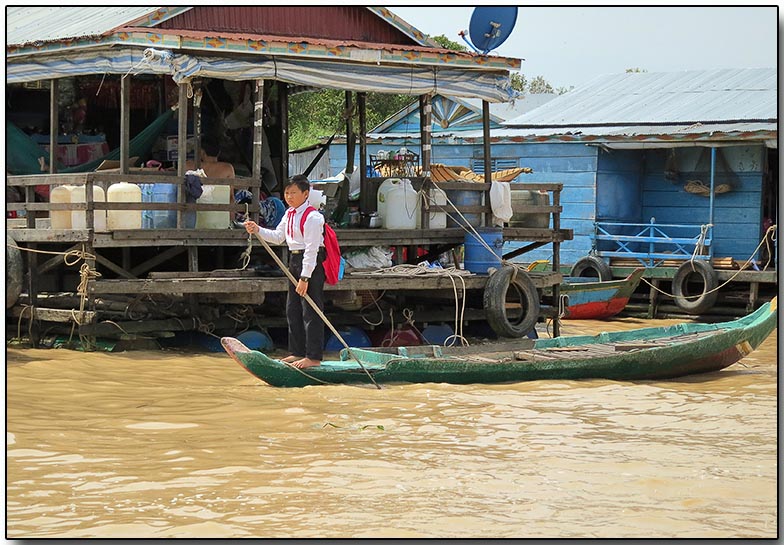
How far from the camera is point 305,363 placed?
988cm

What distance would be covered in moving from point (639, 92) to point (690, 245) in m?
4.33

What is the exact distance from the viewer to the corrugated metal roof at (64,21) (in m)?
12.7

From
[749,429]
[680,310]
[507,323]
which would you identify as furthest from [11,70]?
[680,310]

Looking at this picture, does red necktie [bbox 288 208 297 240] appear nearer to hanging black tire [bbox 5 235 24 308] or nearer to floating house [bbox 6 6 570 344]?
floating house [bbox 6 6 570 344]

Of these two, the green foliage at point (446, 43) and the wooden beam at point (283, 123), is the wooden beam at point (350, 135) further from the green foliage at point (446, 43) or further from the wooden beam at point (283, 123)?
the green foliage at point (446, 43)

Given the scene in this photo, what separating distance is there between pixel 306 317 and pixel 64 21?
20.1 ft

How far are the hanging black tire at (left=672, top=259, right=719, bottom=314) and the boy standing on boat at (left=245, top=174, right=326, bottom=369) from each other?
9652 millimetres

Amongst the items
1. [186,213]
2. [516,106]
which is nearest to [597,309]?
[516,106]

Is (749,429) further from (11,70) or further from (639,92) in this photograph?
(639,92)

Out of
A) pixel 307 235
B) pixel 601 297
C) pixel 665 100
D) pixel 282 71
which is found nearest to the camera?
pixel 307 235

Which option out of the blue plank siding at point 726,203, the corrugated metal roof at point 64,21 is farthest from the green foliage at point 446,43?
the corrugated metal roof at point 64,21

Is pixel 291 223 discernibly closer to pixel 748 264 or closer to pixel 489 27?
pixel 489 27

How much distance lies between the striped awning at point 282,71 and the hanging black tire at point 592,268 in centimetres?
587

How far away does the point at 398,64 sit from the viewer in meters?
13.3
